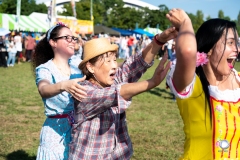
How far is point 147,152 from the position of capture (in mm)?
4926

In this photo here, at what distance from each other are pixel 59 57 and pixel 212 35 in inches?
67.2

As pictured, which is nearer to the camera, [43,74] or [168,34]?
[168,34]

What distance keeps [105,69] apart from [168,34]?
1.66 ft

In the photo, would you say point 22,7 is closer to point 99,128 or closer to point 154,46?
point 154,46

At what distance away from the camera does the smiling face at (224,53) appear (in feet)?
6.04

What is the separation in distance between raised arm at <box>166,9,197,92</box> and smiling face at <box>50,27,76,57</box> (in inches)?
67.0

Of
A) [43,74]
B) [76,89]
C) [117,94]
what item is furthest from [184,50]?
[43,74]

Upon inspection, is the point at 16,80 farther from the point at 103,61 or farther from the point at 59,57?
the point at 103,61

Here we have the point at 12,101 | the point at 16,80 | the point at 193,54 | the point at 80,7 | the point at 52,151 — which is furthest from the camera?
the point at 80,7

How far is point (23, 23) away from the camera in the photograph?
79.7 feet

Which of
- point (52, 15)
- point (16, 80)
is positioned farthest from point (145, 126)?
point (52, 15)

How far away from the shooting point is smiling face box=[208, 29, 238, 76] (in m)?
1.84

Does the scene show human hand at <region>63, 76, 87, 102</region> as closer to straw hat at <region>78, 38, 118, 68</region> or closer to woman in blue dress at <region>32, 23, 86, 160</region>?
straw hat at <region>78, 38, 118, 68</region>

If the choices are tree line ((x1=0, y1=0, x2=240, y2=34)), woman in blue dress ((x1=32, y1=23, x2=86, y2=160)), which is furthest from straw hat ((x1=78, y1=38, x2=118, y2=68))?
tree line ((x1=0, y1=0, x2=240, y2=34))
